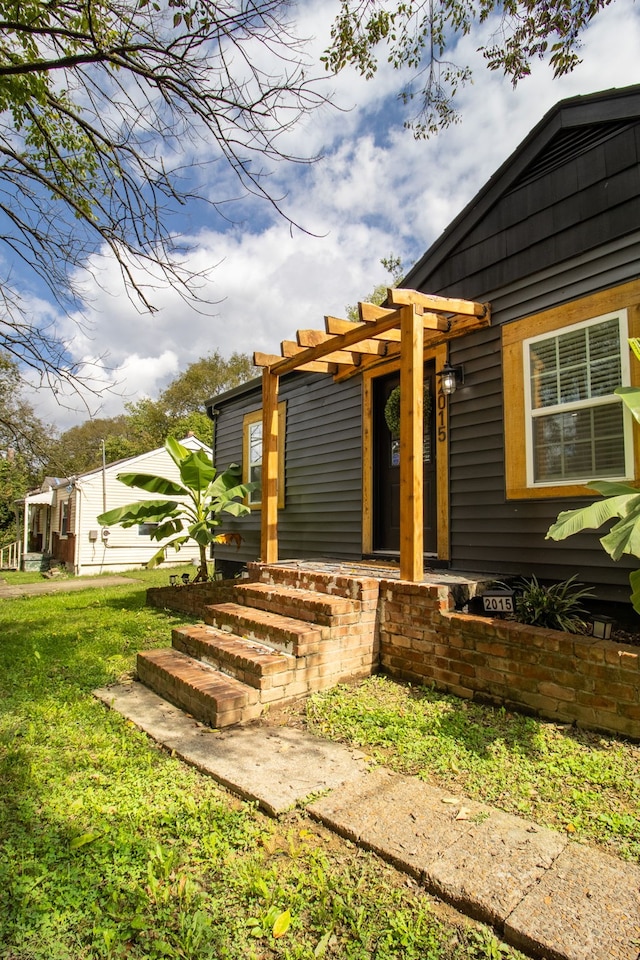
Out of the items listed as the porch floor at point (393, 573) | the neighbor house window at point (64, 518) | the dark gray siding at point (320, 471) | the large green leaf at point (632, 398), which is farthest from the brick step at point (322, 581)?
the neighbor house window at point (64, 518)

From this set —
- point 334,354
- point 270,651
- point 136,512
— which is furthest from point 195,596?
point 334,354

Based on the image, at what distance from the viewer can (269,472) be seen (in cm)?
628

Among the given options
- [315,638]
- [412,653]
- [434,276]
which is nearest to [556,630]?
[412,653]

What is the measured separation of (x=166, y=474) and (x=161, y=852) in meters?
18.5

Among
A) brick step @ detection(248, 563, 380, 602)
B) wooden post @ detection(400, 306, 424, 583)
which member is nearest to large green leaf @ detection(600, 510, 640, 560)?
wooden post @ detection(400, 306, 424, 583)

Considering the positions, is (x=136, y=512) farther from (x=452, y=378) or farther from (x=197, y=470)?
(x=452, y=378)

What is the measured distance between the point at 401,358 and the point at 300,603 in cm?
232

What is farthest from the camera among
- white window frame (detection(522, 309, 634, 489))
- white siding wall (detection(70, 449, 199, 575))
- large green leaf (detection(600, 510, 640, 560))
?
white siding wall (detection(70, 449, 199, 575))

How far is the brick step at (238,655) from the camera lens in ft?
11.7

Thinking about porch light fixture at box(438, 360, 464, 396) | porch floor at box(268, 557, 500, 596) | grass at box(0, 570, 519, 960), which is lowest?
grass at box(0, 570, 519, 960)

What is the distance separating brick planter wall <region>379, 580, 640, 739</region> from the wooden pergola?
356 millimetres

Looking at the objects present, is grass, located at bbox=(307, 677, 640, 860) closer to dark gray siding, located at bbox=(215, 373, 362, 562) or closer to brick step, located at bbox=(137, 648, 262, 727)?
brick step, located at bbox=(137, 648, 262, 727)

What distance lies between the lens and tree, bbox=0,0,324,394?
3.34 m

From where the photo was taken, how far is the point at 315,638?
3.89 metres
